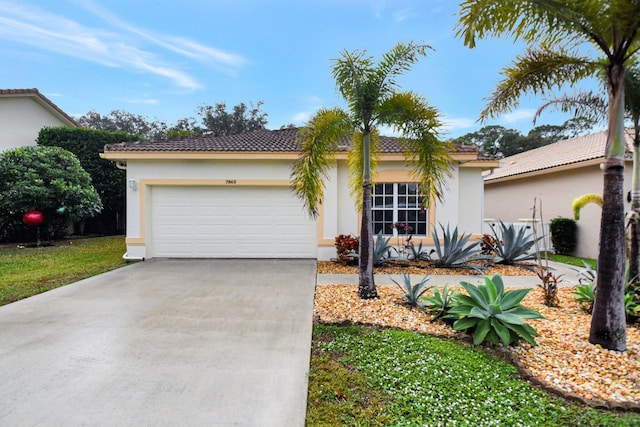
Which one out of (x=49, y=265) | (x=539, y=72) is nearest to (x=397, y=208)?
(x=539, y=72)

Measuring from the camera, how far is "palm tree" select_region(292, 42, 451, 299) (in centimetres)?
568

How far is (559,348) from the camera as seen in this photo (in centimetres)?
395

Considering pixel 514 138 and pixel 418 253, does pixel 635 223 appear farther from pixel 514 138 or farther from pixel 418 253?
pixel 514 138

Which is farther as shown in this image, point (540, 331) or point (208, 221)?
point (208, 221)

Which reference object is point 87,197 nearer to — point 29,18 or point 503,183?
point 29,18

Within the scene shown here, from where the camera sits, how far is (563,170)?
12.6 m

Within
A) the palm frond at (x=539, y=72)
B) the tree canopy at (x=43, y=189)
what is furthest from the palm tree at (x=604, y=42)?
the tree canopy at (x=43, y=189)

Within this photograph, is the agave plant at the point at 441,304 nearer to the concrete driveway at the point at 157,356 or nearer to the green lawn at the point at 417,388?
the green lawn at the point at 417,388

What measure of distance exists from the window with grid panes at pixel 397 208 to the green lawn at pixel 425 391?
657 centimetres

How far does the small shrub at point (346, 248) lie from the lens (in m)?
9.61

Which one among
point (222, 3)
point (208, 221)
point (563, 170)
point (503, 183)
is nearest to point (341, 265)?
point (208, 221)

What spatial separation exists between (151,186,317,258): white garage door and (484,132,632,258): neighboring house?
24.6 ft

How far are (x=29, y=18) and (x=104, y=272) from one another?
9.64 m

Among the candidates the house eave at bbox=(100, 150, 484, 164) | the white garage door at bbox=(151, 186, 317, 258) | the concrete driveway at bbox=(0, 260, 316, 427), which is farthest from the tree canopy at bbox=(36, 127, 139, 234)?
the concrete driveway at bbox=(0, 260, 316, 427)
